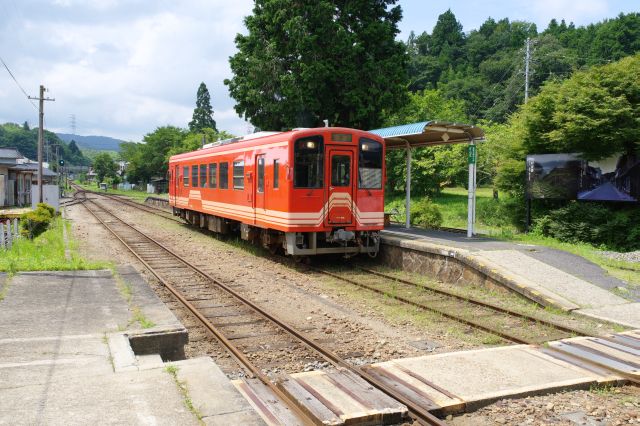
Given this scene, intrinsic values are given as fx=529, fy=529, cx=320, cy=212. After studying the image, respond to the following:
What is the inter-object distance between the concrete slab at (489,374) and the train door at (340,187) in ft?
20.6

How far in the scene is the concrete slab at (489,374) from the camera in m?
4.73

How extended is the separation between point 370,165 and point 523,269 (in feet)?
13.7

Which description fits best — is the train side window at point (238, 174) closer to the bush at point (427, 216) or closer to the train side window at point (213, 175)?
the train side window at point (213, 175)

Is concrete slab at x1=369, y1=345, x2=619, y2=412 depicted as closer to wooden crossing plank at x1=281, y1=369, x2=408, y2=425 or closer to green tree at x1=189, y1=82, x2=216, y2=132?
wooden crossing plank at x1=281, y1=369, x2=408, y2=425

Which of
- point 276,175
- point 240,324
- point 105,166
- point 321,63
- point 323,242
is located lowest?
point 240,324

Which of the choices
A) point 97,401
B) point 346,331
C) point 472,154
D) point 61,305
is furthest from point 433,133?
point 97,401

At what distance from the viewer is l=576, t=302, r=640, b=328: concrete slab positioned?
7410 mm

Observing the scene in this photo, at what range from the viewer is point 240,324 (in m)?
7.52

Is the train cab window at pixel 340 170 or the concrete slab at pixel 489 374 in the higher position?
the train cab window at pixel 340 170

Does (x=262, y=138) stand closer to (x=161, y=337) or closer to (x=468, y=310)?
(x=468, y=310)

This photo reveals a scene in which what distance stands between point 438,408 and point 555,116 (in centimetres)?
1286

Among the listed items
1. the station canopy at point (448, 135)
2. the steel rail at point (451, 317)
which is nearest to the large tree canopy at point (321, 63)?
the station canopy at point (448, 135)

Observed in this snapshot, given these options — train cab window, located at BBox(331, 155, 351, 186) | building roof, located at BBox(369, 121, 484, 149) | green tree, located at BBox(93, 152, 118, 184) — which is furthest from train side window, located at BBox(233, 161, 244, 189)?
green tree, located at BBox(93, 152, 118, 184)

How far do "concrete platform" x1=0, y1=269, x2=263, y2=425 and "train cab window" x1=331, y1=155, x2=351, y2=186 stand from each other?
5655 mm
